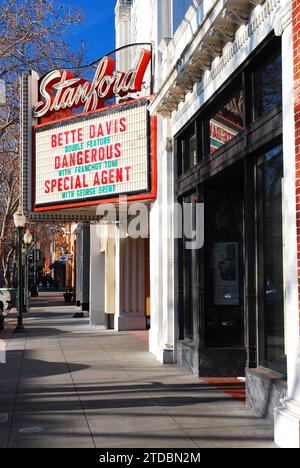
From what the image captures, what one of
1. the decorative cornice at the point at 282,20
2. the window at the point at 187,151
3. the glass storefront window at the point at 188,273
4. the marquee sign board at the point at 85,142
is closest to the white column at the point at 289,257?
the decorative cornice at the point at 282,20

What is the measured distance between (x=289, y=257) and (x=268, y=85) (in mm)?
2402

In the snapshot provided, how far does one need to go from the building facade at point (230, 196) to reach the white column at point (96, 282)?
8.46m

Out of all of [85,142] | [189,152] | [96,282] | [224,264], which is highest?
[85,142]

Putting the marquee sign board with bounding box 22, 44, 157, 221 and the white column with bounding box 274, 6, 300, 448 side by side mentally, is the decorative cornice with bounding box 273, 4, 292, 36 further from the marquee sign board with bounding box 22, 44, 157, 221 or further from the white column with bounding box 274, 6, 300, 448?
the marquee sign board with bounding box 22, 44, 157, 221

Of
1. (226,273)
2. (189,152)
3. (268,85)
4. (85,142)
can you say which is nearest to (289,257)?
(268,85)

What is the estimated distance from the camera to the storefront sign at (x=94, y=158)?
532 inches

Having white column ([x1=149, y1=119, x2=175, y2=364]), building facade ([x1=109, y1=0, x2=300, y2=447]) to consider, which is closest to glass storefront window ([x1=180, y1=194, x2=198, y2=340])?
building facade ([x1=109, y1=0, x2=300, y2=447])

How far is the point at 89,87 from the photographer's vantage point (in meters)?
14.7

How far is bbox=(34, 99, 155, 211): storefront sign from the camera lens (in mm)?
13516

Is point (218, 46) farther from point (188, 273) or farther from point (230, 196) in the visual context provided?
point (188, 273)

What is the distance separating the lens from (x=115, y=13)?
20984 millimetres
